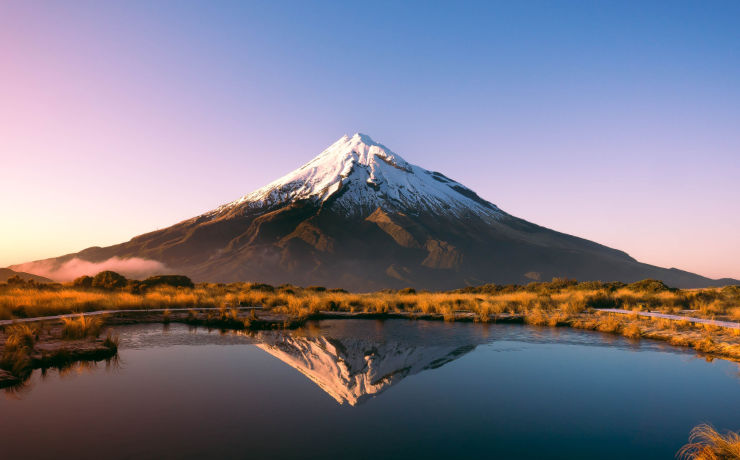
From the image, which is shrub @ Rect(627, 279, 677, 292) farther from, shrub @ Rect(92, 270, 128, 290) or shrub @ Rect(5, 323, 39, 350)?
shrub @ Rect(92, 270, 128, 290)

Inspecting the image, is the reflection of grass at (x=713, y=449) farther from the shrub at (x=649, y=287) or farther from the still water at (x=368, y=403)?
the shrub at (x=649, y=287)

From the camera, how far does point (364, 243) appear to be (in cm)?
14375

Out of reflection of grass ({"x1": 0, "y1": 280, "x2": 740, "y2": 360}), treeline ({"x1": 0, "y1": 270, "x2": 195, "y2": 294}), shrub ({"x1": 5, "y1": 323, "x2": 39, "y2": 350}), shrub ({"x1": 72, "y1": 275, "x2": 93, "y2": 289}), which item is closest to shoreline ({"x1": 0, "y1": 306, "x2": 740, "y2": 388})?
reflection of grass ({"x1": 0, "y1": 280, "x2": 740, "y2": 360})

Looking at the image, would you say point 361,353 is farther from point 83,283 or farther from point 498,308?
point 83,283

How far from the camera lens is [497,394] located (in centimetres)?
839

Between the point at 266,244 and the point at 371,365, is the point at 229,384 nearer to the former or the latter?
the point at 371,365

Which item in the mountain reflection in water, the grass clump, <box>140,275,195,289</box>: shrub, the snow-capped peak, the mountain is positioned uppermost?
the snow-capped peak

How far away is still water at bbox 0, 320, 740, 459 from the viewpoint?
5.89m

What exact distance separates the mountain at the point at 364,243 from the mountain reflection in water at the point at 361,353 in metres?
98.8

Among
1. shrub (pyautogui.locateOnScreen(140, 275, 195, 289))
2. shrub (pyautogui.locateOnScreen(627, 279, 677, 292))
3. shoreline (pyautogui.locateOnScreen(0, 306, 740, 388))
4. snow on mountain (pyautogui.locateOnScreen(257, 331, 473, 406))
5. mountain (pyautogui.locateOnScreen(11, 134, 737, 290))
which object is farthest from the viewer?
mountain (pyautogui.locateOnScreen(11, 134, 737, 290))

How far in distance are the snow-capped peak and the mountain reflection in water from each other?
147558mm

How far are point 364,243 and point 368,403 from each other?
446 ft

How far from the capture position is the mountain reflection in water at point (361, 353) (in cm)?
905

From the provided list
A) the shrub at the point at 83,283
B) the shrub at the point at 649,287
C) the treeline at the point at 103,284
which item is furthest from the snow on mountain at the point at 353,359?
the shrub at the point at 649,287
